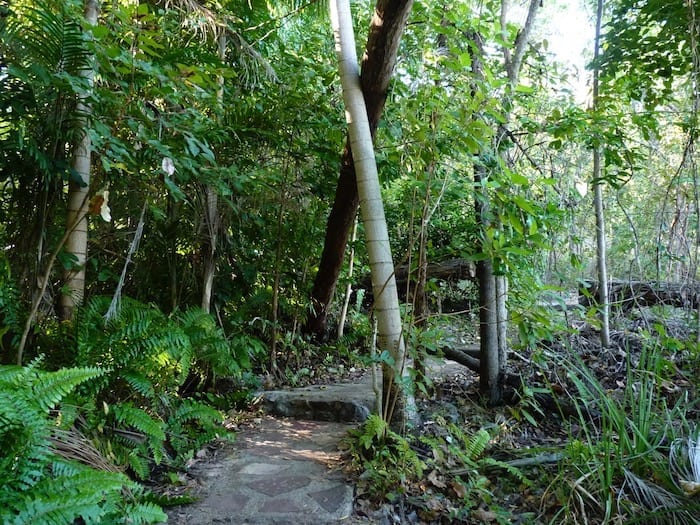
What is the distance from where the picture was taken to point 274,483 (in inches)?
112

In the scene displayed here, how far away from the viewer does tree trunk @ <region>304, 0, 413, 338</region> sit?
3.26 m

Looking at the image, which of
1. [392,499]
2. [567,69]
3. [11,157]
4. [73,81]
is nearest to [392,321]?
[392,499]

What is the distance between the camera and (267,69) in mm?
4902

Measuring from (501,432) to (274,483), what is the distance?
1.83m

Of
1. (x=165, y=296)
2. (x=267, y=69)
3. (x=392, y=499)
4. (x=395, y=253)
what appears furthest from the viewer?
(x=395, y=253)

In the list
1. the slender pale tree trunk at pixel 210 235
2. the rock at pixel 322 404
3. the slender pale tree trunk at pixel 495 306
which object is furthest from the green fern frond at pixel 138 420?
the slender pale tree trunk at pixel 495 306

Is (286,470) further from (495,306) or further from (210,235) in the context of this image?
(495,306)

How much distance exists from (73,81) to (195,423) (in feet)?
7.92

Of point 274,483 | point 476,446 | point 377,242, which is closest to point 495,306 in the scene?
point 476,446

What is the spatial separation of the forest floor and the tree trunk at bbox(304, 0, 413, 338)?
→ 2.88 feet

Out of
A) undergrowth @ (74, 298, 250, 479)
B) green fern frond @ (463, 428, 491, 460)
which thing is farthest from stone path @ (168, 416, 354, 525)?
green fern frond @ (463, 428, 491, 460)

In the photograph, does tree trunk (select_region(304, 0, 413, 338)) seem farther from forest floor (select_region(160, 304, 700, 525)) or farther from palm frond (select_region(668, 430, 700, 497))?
palm frond (select_region(668, 430, 700, 497))

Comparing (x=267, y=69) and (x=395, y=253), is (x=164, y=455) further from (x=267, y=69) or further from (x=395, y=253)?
(x=395, y=253)

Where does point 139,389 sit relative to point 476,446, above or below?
above
